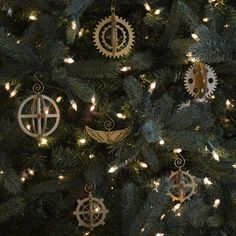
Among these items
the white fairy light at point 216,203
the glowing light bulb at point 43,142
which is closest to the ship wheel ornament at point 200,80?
the white fairy light at point 216,203

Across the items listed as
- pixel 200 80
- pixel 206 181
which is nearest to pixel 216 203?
pixel 206 181

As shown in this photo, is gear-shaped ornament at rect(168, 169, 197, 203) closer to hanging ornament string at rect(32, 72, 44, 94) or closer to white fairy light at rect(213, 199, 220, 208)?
white fairy light at rect(213, 199, 220, 208)

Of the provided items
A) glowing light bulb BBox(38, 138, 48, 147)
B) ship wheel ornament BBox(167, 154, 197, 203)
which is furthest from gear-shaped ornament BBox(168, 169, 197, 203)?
glowing light bulb BBox(38, 138, 48, 147)

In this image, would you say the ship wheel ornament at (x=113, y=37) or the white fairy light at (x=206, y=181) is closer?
the ship wheel ornament at (x=113, y=37)

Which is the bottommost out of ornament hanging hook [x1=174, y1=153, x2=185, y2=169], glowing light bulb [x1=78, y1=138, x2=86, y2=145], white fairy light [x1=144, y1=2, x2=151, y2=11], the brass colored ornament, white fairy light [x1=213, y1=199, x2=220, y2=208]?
white fairy light [x1=213, y1=199, x2=220, y2=208]

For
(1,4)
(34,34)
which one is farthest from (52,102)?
(1,4)

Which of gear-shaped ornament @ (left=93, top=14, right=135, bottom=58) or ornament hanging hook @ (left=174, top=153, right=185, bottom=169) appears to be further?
ornament hanging hook @ (left=174, top=153, right=185, bottom=169)

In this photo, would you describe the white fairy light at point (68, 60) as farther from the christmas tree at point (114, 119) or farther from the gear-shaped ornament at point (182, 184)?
the gear-shaped ornament at point (182, 184)
